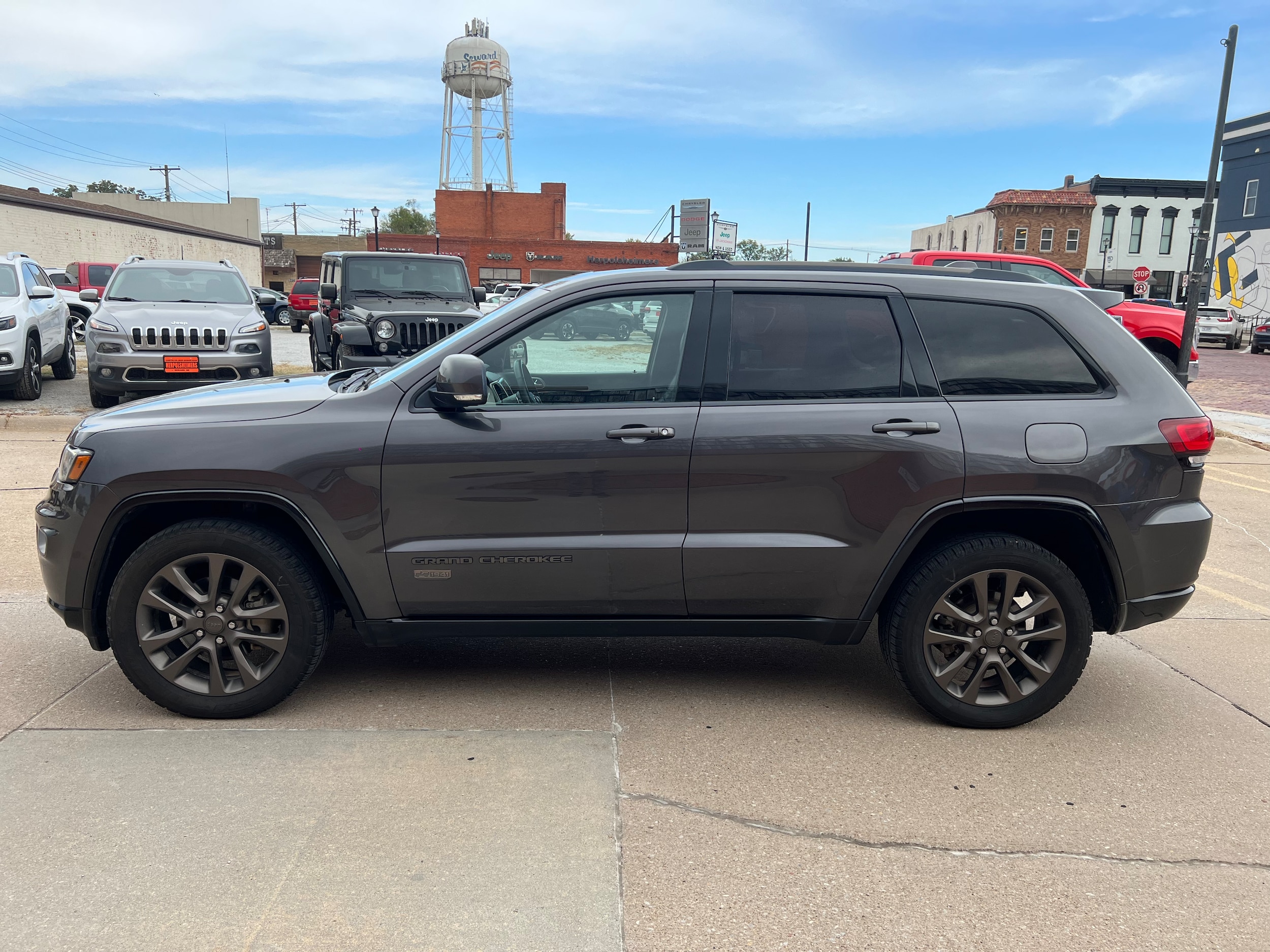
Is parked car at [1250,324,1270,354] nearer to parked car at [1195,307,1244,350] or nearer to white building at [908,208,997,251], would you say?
parked car at [1195,307,1244,350]

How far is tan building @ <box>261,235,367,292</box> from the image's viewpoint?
236 ft

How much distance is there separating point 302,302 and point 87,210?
1057cm

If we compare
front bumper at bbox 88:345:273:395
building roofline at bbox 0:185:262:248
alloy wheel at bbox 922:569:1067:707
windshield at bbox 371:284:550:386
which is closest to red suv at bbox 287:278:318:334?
building roofline at bbox 0:185:262:248

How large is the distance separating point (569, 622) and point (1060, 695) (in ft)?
6.44

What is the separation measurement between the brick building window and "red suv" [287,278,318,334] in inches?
1835

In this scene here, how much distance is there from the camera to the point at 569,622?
12.5ft

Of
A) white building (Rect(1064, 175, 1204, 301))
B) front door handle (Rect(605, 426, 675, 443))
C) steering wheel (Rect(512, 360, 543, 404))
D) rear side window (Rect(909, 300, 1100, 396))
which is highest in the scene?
white building (Rect(1064, 175, 1204, 301))

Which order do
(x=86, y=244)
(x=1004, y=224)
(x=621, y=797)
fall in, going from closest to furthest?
(x=621, y=797) → (x=86, y=244) → (x=1004, y=224)

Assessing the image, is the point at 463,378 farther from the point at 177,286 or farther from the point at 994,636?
the point at 177,286

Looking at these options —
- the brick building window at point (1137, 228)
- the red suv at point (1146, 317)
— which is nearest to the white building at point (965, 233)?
the brick building window at point (1137, 228)

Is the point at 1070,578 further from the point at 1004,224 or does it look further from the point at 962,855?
the point at 1004,224

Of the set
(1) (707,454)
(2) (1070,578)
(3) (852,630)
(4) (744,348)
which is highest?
(4) (744,348)

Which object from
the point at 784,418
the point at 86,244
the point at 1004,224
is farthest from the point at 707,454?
the point at 1004,224

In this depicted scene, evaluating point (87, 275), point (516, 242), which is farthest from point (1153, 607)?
Answer: point (516, 242)
